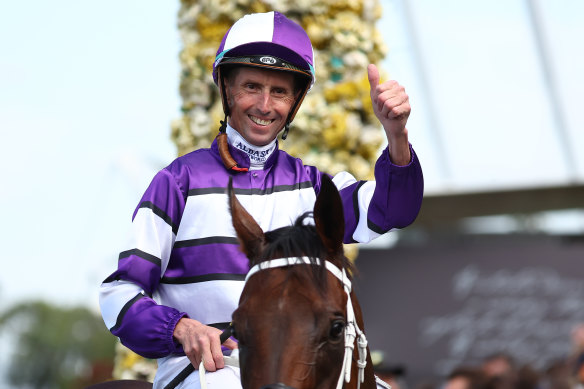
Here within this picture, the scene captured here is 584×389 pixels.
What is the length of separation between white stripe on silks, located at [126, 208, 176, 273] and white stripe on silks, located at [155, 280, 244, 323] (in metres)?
0.13

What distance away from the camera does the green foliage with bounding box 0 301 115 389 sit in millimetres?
40219

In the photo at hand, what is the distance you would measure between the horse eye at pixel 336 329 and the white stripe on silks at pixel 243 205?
678 mm

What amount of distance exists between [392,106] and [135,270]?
0.97m

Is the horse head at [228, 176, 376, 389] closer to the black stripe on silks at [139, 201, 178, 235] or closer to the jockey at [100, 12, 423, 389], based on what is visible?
the jockey at [100, 12, 423, 389]

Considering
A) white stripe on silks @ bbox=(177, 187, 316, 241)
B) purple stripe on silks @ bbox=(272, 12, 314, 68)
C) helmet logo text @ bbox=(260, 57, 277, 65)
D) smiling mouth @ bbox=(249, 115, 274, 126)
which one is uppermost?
purple stripe on silks @ bbox=(272, 12, 314, 68)

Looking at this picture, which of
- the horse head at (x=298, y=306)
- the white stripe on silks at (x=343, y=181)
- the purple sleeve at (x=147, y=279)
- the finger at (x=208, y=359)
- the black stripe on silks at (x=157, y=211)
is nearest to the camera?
the horse head at (x=298, y=306)

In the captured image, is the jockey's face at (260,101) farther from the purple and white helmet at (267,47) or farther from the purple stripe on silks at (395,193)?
the purple stripe on silks at (395,193)

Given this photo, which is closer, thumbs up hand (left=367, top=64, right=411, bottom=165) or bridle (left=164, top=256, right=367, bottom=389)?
bridle (left=164, top=256, right=367, bottom=389)

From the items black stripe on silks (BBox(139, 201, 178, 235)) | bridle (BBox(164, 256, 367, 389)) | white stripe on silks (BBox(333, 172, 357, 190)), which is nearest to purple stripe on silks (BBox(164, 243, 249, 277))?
black stripe on silks (BBox(139, 201, 178, 235))

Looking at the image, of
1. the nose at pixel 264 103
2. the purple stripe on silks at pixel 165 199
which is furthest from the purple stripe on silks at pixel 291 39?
the purple stripe on silks at pixel 165 199

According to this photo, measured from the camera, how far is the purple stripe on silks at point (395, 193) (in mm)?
2684

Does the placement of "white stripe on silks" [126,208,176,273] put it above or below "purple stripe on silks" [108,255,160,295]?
above

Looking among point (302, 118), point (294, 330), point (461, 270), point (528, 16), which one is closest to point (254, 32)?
point (294, 330)

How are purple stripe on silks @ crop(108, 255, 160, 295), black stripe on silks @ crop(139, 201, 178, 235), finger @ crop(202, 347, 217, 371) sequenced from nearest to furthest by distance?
finger @ crop(202, 347, 217, 371) < purple stripe on silks @ crop(108, 255, 160, 295) < black stripe on silks @ crop(139, 201, 178, 235)
